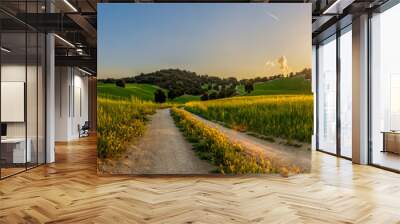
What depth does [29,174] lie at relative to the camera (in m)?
6.96

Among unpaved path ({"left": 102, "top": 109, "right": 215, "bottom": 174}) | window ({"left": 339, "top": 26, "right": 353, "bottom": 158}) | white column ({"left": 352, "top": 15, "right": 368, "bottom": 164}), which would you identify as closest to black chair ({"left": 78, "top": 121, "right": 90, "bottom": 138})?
unpaved path ({"left": 102, "top": 109, "right": 215, "bottom": 174})

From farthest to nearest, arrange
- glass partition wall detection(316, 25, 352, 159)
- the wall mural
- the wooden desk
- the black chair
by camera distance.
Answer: the black chair → glass partition wall detection(316, 25, 352, 159) → the wooden desk → the wall mural

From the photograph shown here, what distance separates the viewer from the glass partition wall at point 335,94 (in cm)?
911

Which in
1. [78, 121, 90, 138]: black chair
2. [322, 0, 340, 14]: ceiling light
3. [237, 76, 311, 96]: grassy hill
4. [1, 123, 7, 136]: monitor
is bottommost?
[78, 121, 90, 138]: black chair

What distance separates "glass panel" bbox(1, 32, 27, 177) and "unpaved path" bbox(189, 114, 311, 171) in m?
3.65

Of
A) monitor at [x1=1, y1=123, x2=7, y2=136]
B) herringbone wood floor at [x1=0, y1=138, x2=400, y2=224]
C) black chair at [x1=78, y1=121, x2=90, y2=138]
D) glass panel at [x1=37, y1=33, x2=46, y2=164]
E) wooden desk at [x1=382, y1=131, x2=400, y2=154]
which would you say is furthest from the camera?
black chair at [x1=78, y1=121, x2=90, y2=138]

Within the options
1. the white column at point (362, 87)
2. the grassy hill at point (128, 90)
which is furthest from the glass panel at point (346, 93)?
the grassy hill at point (128, 90)

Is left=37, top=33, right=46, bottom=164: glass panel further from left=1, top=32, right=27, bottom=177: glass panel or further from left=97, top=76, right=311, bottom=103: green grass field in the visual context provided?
left=97, top=76, right=311, bottom=103: green grass field

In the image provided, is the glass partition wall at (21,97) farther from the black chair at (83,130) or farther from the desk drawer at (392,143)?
the black chair at (83,130)

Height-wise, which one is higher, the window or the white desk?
the window

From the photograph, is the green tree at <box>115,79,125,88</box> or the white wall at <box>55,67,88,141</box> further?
the white wall at <box>55,67,88,141</box>

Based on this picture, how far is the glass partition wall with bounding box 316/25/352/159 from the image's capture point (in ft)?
29.9

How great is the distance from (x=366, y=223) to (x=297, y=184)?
83.3 inches

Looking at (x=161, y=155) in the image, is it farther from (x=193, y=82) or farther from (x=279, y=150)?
(x=279, y=150)
